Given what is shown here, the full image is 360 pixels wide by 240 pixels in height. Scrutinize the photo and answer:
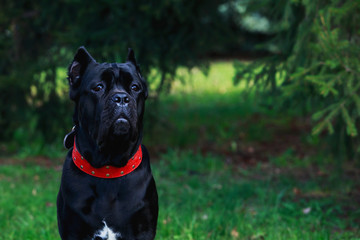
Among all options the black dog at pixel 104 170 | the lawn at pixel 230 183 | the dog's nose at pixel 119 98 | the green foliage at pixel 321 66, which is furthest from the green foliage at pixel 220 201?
the dog's nose at pixel 119 98

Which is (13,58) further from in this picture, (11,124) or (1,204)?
(1,204)

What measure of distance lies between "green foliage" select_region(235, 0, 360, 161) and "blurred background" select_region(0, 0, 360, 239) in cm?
1

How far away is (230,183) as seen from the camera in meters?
6.14

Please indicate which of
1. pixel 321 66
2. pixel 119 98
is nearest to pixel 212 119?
pixel 321 66

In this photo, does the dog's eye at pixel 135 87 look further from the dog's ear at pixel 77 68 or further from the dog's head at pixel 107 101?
the dog's ear at pixel 77 68

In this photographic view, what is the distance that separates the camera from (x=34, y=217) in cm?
478

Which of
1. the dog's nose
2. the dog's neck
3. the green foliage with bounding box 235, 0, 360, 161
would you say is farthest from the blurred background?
the dog's nose

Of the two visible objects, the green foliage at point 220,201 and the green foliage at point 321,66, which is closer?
the green foliage at point 321,66

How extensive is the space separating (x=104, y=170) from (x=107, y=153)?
11cm

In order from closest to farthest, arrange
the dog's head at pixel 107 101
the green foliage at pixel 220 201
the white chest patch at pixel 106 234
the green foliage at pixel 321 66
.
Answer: the dog's head at pixel 107 101, the white chest patch at pixel 106 234, the green foliage at pixel 321 66, the green foliage at pixel 220 201

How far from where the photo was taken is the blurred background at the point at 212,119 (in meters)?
4.45

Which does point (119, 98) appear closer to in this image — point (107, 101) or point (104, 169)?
point (107, 101)

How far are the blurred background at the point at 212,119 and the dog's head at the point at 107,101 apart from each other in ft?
5.86

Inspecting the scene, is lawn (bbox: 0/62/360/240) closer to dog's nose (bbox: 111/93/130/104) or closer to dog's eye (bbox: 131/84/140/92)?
dog's eye (bbox: 131/84/140/92)
